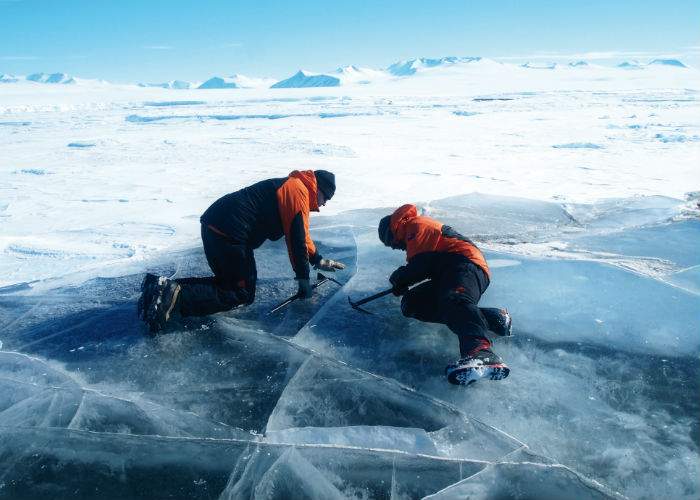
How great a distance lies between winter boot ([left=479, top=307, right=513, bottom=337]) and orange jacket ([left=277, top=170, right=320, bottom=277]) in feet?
3.58

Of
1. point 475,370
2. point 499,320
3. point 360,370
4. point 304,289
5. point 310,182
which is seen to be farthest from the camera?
point 304,289

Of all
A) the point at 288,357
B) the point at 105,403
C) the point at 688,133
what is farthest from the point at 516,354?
the point at 688,133

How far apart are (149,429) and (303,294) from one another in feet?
4.22

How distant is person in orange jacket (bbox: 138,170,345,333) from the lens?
284cm

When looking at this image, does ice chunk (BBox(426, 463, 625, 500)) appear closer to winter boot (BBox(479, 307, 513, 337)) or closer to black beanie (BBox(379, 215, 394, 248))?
winter boot (BBox(479, 307, 513, 337))

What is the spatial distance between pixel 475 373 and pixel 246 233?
157cm

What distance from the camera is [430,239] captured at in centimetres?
275

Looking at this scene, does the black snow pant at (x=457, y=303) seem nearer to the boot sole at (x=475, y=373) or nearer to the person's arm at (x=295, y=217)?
the boot sole at (x=475, y=373)

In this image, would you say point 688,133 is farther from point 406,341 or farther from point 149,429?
point 149,429

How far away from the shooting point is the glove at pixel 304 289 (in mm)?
3018

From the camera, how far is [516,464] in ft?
5.81

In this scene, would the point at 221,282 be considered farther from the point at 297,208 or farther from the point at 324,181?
the point at 324,181

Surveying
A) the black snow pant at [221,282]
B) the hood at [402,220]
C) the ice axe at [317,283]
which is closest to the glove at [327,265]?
the ice axe at [317,283]

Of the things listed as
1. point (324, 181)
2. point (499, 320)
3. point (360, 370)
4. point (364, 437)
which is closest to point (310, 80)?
point (324, 181)
